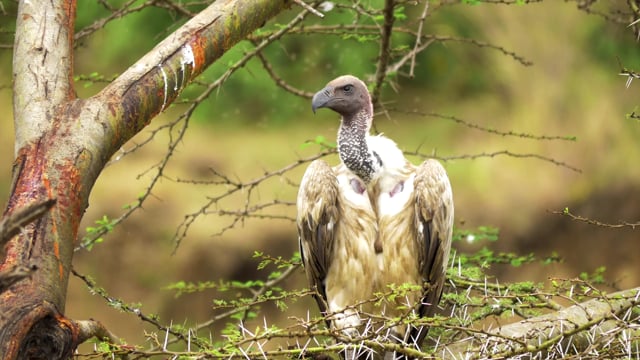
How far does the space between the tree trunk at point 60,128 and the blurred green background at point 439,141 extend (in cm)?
492

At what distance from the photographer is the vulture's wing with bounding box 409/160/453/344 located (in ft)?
13.5

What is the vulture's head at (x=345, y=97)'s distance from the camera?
14.0 ft

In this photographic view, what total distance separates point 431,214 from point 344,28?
3.63 ft

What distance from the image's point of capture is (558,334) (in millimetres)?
3109

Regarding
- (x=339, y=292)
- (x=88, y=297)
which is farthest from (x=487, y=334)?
(x=88, y=297)

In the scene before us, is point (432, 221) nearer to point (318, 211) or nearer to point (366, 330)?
point (318, 211)

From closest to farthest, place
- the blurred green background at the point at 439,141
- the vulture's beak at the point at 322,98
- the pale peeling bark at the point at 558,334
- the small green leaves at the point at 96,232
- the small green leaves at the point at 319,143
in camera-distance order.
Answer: the pale peeling bark at the point at 558,334 < the vulture's beak at the point at 322,98 < the small green leaves at the point at 96,232 < the small green leaves at the point at 319,143 < the blurred green background at the point at 439,141

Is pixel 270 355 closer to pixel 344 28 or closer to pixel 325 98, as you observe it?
pixel 325 98

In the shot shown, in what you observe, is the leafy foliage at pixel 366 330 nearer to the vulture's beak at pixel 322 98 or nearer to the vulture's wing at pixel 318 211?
the vulture's wing at pixel 318 211

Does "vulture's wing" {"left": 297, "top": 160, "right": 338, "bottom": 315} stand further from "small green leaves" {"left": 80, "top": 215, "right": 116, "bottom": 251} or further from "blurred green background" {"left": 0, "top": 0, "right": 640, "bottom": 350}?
"blurred green background" {"left": 0, "top": 0, "right": 640, "bottom": 350}

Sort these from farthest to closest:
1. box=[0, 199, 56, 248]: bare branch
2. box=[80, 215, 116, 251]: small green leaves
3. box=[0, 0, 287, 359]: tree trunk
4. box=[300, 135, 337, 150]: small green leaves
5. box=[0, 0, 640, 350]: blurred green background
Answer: box=[0, 0, 640, 350]: blurred green background, box=[300, 135, 337, 150]: small green leaves, box=[80, 215, 116, 251]: small green leaves, box=[0, 0, 287, 359]: tree trunk, box=[0, 199, 56, 248]: bare branch

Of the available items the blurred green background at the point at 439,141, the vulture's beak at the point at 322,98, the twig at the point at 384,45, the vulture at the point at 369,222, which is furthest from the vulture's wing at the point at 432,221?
→ the blurred green background at the point at 439,141

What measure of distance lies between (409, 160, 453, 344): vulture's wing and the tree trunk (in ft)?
3.48

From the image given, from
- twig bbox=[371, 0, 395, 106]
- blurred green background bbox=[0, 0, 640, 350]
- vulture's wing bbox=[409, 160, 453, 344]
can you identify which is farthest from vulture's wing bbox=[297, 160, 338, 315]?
blurred green background bbox=[0, 0, 640, 350]
